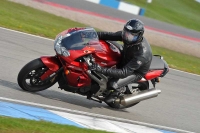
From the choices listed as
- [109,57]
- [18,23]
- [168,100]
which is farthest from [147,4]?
[109,57]

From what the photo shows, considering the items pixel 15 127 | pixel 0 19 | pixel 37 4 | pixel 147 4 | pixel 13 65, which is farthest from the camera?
pixel 147 4

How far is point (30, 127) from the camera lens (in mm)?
5562

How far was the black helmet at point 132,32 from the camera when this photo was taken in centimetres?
746

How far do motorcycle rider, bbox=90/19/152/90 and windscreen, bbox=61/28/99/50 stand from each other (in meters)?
0.36

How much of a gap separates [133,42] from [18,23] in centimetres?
800

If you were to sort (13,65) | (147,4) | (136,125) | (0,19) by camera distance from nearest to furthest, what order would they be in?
(136,125), (13,65), (0,19), (147,4)

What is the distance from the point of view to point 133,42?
7.63m

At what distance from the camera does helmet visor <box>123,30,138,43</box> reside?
7.52 meters

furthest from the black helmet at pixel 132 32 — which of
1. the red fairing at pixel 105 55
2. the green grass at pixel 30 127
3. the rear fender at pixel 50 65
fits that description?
the green grass at pixel 30 127

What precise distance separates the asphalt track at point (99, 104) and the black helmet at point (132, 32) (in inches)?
51.5

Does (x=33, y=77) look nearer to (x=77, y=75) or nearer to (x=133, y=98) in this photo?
(x=77, y=75)

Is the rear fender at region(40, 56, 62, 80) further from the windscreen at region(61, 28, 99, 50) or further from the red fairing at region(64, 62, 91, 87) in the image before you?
the windscreen at region(61, 28, 99, 50)

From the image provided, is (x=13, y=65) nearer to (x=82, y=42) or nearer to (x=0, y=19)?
(x=82, y=42)

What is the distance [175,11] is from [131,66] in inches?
1164
